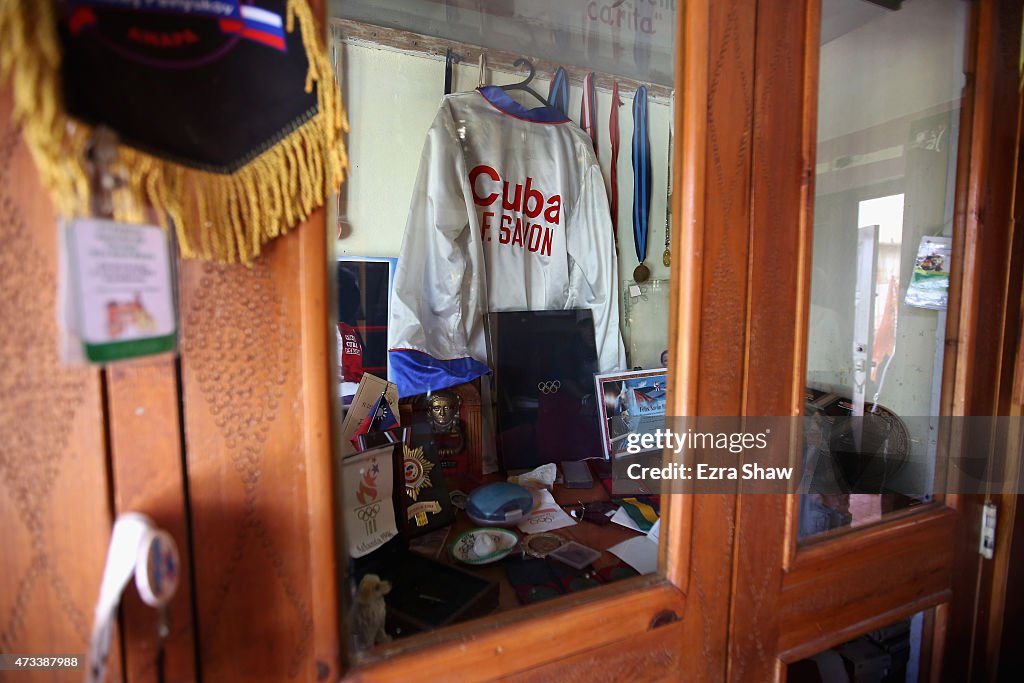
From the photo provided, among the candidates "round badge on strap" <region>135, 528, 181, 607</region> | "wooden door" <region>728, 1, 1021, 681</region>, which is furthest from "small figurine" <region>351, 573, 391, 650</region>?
"wooden door" <region>728, 1, 1021, 681</region>

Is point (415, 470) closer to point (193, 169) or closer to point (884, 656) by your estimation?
point (193, 169)

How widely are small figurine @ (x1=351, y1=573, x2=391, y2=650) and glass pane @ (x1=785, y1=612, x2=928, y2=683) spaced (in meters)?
0.79

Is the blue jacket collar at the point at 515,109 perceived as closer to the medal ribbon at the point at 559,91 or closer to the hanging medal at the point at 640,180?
the medal ribbon at the point at 559,91

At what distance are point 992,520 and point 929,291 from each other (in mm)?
432

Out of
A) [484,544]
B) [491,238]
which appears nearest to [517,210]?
[491,238]

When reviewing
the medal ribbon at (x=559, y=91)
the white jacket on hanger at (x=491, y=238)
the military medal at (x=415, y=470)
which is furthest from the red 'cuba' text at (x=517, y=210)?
the military medal at (x=415, y=470)

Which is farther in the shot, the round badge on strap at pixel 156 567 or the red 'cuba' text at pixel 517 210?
the red 'cuba' text at pixel 517 210

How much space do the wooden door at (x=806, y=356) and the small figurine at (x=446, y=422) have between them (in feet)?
2.11

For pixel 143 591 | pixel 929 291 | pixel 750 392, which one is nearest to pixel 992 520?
pixel 929 291

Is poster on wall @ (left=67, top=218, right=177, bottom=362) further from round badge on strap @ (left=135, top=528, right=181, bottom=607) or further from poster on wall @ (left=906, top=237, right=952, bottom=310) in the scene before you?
poster on wall @ (left=906, top=237, right=952, bottom=310)

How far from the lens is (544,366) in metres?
1.18

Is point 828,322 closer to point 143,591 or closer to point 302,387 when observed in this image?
point 302,387

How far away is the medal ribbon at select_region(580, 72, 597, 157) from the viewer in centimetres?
134

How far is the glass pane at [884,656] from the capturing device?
82 cm
